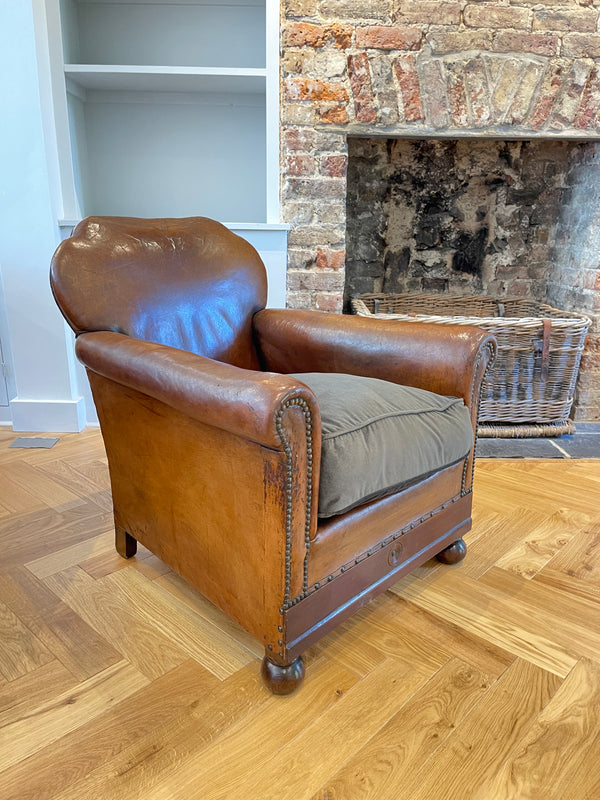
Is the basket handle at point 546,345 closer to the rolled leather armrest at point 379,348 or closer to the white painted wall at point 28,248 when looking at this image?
the rolled leather armrest at point 379,348

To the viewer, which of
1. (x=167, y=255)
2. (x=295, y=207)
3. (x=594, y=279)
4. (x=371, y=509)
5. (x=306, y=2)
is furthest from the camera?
(x=594, y=279)

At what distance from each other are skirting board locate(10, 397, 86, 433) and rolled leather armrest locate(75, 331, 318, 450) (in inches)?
54.0

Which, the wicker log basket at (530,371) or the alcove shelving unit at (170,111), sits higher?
the alcove shelving unit at (170,111)

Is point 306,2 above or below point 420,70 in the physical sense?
above

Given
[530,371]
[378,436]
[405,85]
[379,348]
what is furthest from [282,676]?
[405,85]

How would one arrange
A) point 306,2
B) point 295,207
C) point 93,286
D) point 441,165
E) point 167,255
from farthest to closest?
point 441,165 < point 295,207 < point 306,2 < point 167,255 < point 93,286

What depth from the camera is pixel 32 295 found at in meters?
2.34

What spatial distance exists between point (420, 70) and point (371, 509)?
5.91ft

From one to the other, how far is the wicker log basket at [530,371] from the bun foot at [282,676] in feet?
4.77

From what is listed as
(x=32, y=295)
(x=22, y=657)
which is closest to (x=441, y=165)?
(x=32, y=295)

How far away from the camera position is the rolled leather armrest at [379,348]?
1.37 metres

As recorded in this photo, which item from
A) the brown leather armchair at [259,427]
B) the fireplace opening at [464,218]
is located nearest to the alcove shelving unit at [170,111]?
the fireplace opening at [464,218]

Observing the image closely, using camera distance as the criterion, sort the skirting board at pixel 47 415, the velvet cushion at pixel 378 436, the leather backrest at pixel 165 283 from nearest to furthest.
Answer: the velvet cushion at pixel 378 436, the leather backrest at pixel 165 283, the skirting board at pixel 47 415

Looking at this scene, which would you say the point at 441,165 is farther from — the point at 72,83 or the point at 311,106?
the point at 72,83
